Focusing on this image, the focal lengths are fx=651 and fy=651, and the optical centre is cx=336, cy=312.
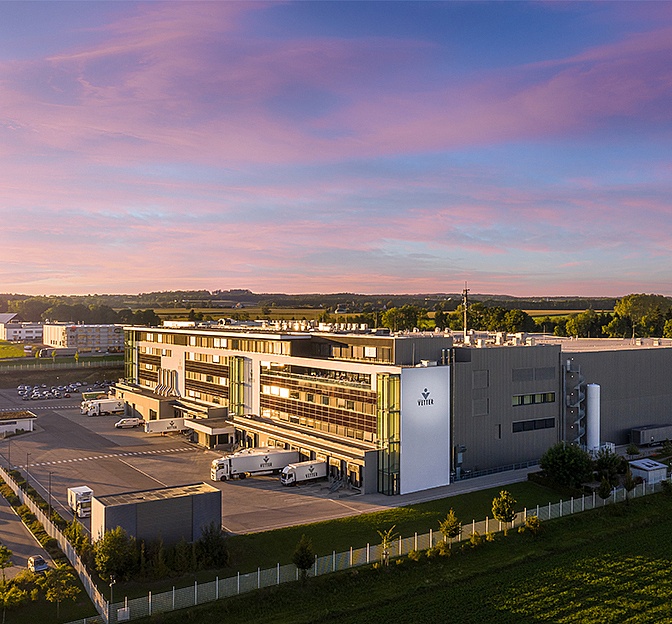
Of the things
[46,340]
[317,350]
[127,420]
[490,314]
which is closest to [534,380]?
[317,350]

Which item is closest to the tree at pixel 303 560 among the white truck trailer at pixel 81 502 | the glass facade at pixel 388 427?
the glass facade at pixel 388 427

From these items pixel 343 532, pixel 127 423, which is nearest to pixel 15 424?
pixel 127 423

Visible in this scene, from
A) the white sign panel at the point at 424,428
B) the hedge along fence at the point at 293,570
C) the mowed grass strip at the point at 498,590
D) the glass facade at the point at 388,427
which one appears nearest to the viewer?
the hedge along fence at the point at 293,570

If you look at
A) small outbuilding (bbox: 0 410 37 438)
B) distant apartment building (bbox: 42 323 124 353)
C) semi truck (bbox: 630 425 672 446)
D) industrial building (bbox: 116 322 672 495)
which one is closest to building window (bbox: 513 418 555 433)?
industrial building (bbox: 116 322 672 495)

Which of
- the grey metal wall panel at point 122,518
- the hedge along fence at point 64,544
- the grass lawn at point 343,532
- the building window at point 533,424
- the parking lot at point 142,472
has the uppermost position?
the building window at point 533,424

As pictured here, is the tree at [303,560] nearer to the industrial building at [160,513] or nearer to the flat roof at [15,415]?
the industrial building at [160,513]

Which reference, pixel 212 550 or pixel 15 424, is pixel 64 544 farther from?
pixel 15 424

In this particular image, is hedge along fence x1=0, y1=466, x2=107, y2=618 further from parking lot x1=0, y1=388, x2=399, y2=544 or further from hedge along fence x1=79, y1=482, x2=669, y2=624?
parking lot x1=0, y1=388, x2=399, y2=544
